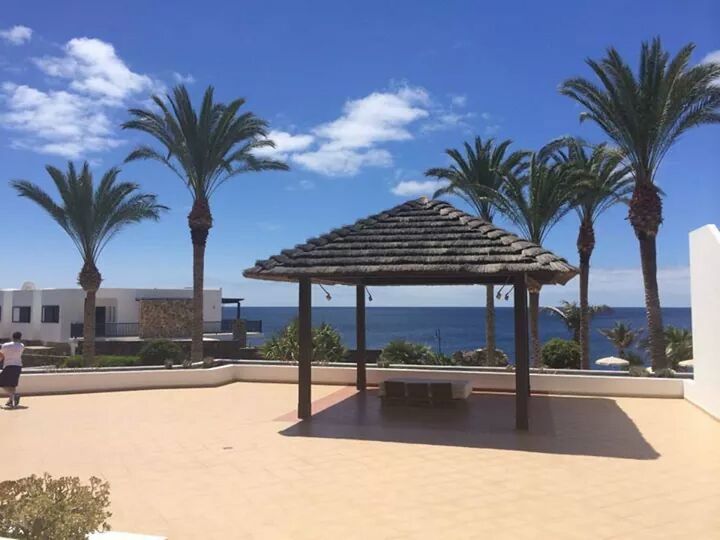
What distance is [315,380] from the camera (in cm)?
1588

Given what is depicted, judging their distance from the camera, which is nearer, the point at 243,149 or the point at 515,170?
the point at 243,149

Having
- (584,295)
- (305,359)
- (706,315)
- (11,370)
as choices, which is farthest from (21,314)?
(706,315)

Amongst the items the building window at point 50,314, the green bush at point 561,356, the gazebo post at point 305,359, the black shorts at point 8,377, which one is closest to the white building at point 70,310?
the building window at point 50,314

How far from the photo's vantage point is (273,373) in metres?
16.5

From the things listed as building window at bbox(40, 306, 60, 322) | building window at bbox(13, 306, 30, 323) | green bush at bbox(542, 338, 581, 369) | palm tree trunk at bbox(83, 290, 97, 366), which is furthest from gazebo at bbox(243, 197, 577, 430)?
building window at bbox(13, 306, 30, 323)

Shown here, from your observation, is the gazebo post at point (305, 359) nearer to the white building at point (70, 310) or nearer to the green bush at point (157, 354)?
the green bush at point (157, 354)

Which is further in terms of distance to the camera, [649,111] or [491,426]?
[649,111]

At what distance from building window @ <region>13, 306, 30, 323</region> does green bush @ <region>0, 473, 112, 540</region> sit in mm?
43619

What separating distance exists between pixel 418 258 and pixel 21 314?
41530mm

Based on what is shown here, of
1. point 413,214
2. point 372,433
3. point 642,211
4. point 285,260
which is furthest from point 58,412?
point 642,211

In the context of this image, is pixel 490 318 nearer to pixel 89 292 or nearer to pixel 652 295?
pixel 652 295

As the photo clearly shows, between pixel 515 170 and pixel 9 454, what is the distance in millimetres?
20040

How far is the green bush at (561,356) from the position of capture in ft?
86.6

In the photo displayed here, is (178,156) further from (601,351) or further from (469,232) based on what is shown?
(601,351)
